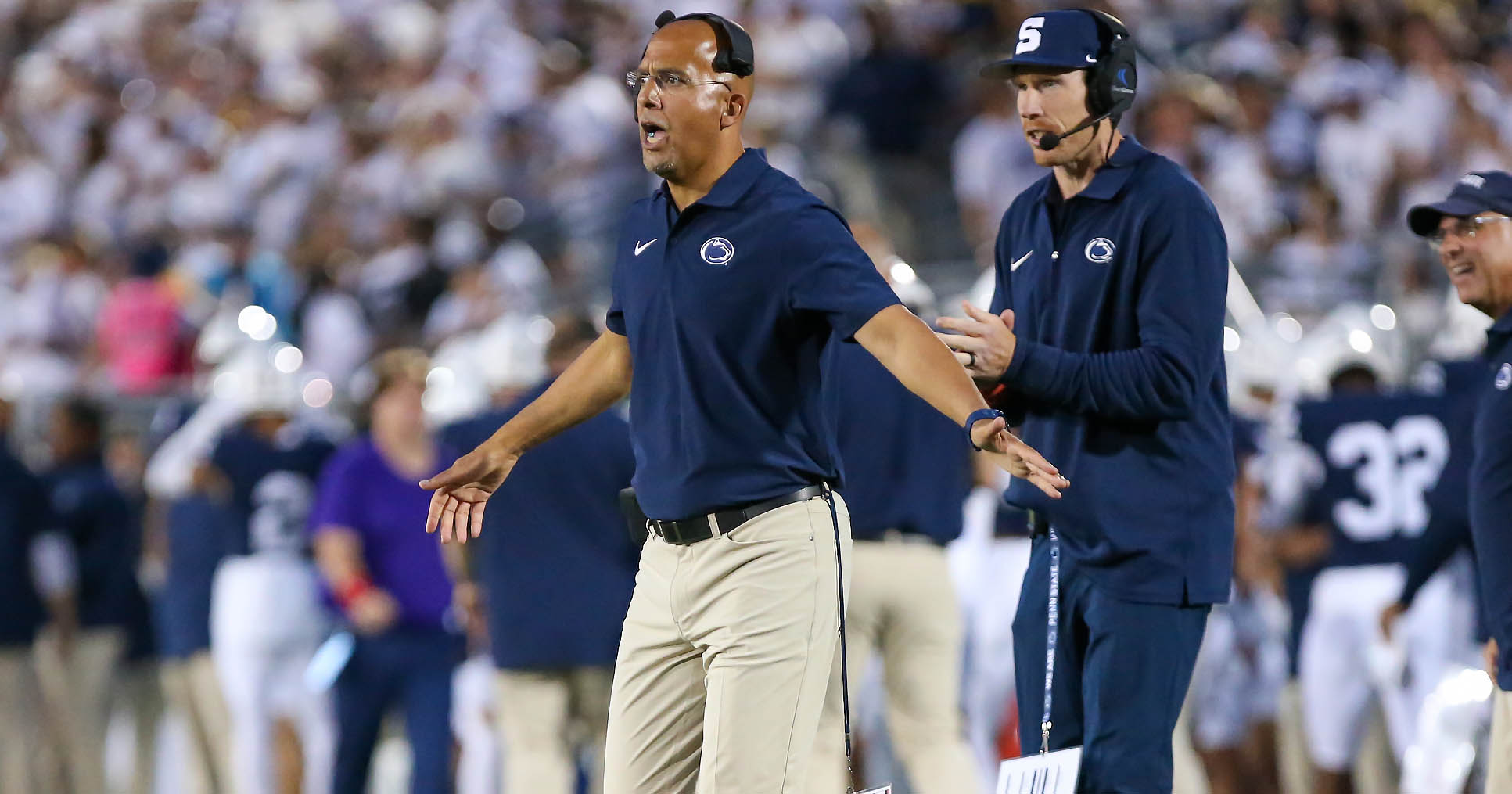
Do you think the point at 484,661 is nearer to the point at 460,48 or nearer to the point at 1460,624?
the point at 1460,624

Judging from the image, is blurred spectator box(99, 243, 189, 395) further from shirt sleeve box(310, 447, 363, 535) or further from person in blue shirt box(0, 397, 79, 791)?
shirt sleeve box(310, 447, 363, 535)

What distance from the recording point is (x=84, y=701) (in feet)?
32.6

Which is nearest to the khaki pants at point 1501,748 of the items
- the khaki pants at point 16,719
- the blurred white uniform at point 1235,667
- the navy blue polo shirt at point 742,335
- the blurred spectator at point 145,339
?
the navy blue polo shirt at point 742,335

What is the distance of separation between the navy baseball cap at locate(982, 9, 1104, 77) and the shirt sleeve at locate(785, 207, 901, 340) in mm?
658

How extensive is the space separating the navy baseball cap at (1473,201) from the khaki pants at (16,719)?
7.30 m

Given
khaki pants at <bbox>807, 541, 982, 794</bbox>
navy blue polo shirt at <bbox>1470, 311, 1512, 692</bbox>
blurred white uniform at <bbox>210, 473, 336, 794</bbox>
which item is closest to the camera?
navy blue polo shirt at <bbox>1470, 311, 1512, 692</bbox>

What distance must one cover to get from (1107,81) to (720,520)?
134cm

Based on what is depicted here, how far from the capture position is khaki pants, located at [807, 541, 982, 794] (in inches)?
261

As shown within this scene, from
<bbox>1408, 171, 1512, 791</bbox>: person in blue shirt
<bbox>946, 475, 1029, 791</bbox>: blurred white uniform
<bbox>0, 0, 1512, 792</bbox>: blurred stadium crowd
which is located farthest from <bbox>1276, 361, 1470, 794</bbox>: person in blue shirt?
<bbox>1408, 171, 1512, 791</bbox>: person in blue shirt

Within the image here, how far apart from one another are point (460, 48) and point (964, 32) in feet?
15.0

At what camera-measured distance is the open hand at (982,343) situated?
162 inches

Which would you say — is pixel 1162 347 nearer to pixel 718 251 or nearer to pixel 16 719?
pixel 718 251

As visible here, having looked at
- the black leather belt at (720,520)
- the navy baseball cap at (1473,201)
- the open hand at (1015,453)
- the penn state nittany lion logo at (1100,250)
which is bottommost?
the black leather belt at (720,520)

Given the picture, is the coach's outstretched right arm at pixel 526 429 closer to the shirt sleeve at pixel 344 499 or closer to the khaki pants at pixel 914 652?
the khaki pants at pixel 914 652
